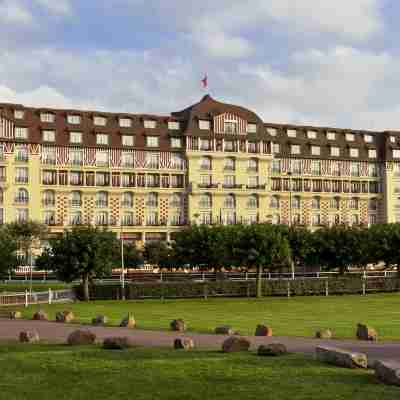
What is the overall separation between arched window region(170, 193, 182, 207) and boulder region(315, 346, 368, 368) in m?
94.1

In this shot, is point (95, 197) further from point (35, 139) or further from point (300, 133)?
point (300, 133)

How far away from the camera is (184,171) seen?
378 ft

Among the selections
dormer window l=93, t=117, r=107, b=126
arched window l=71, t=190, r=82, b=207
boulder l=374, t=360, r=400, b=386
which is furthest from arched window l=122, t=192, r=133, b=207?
boulder l=374, t=360, r=400, b=386

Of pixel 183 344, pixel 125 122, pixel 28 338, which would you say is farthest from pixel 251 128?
pixel 183 344

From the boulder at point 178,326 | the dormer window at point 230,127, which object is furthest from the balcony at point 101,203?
the boulder at point 178,326

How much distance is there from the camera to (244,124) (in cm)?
11794

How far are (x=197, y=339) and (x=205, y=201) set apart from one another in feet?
284

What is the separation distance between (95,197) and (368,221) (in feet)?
153

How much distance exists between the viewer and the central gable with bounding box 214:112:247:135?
116125 mm

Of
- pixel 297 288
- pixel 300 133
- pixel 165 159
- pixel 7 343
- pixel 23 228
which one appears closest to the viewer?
pixel 7 343

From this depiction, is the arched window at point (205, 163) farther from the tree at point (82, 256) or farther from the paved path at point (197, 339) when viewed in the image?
the paved path at point (197, 339)

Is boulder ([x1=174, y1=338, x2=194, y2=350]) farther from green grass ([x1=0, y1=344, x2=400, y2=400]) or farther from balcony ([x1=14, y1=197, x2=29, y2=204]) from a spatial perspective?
balcony ([x1=14, y1=197, x2=29, y2=204])

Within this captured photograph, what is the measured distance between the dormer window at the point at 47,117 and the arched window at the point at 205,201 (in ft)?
80.0

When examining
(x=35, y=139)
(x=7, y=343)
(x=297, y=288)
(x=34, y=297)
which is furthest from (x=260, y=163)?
(x=7, y=343)
